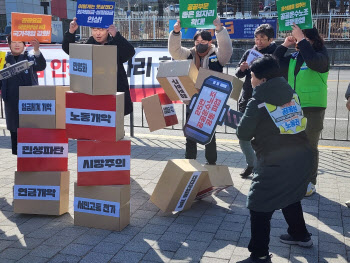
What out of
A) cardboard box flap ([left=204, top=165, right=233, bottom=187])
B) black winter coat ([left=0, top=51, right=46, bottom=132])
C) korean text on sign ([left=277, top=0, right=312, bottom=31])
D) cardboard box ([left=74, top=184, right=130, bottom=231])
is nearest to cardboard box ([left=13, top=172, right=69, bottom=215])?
cardboard box ([left=74, top=184, right=130, bottom=231])

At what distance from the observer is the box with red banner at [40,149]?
16.7ft

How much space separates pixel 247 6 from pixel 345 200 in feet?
83.8

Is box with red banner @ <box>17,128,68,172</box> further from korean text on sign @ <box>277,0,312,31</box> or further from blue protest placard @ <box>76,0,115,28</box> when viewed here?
korean text on sign @ <box>277,0,312,31</box>

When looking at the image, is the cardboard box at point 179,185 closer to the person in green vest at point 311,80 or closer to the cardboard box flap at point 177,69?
the cardboard box flap at point 177,69

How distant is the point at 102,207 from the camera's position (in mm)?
4734

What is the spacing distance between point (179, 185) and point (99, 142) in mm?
921

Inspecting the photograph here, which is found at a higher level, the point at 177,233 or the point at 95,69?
the point at 95,69

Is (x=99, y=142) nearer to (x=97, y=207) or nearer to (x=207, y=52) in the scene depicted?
(x=97, y=207)

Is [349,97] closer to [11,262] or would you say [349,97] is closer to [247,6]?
[11,262]

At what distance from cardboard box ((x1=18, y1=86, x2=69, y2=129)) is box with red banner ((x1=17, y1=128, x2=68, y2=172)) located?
0.26ft

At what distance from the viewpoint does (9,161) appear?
7.21 metres

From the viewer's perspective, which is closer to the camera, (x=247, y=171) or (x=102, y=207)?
(x=102, y=207)

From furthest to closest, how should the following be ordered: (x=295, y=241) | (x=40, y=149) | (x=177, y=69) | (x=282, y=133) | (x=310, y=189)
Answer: (x=310, y=189)
(x=177, y=69)
(x=40, y=149)
(x=295, y=241)
(x=282, y=133)

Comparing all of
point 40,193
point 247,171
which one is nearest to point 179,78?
point 247,171
